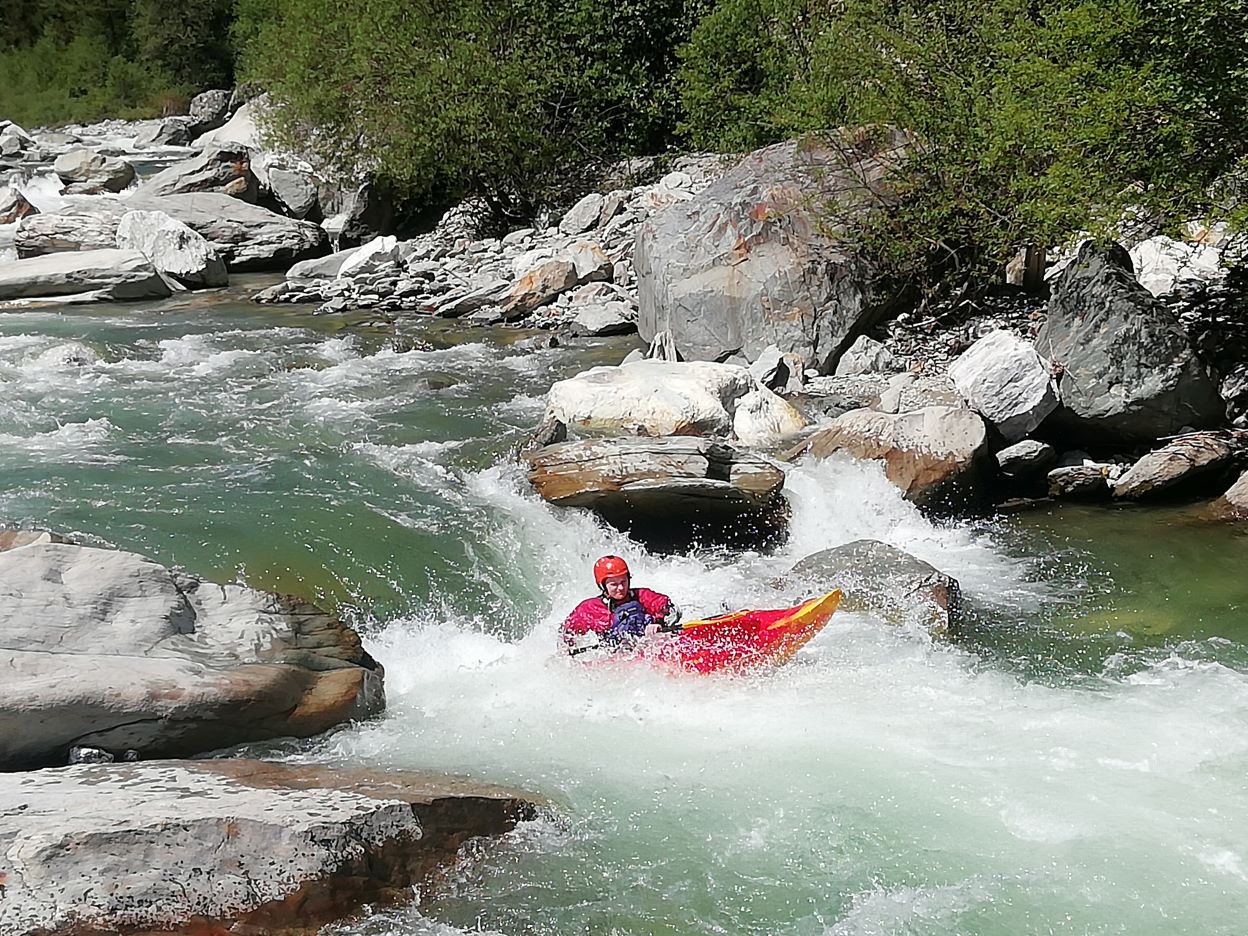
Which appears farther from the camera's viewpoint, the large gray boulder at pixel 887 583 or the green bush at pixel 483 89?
the green bush at pixel 483 89

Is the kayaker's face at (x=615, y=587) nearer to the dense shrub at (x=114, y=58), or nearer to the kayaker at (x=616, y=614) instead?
the kayaker at (x=616, y=614)

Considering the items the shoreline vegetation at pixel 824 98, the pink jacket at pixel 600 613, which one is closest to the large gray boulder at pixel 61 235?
the shoreline vegetation at pixel 824 98

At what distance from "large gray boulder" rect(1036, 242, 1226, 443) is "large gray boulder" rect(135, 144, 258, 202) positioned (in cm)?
1545

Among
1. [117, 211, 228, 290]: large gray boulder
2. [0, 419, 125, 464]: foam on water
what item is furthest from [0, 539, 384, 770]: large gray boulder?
[117, 211, 228, 290]: large gray boulder

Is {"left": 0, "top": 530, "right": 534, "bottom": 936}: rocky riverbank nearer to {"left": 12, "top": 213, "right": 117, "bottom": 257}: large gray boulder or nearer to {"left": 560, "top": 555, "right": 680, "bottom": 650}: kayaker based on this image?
{"left": 560, "top": 555, "right": 680, "bottom": 650}: kayaker

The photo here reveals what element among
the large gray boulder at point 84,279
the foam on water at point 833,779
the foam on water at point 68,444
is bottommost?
the foam on water at point 833,779

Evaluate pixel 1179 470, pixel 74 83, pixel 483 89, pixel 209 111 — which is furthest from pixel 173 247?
pixel 74 83

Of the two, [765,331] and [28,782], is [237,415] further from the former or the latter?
[28,782]

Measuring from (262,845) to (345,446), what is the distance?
5.76 m

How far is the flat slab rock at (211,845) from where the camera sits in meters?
3.98

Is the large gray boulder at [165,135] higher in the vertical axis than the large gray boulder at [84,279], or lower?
higher

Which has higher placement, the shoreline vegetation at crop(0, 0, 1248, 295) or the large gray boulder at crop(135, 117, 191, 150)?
the shoreline vegetation at crop(0, 0, 1248, 295)

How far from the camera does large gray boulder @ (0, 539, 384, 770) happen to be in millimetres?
5117

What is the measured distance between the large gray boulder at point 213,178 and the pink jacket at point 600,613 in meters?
15.9
